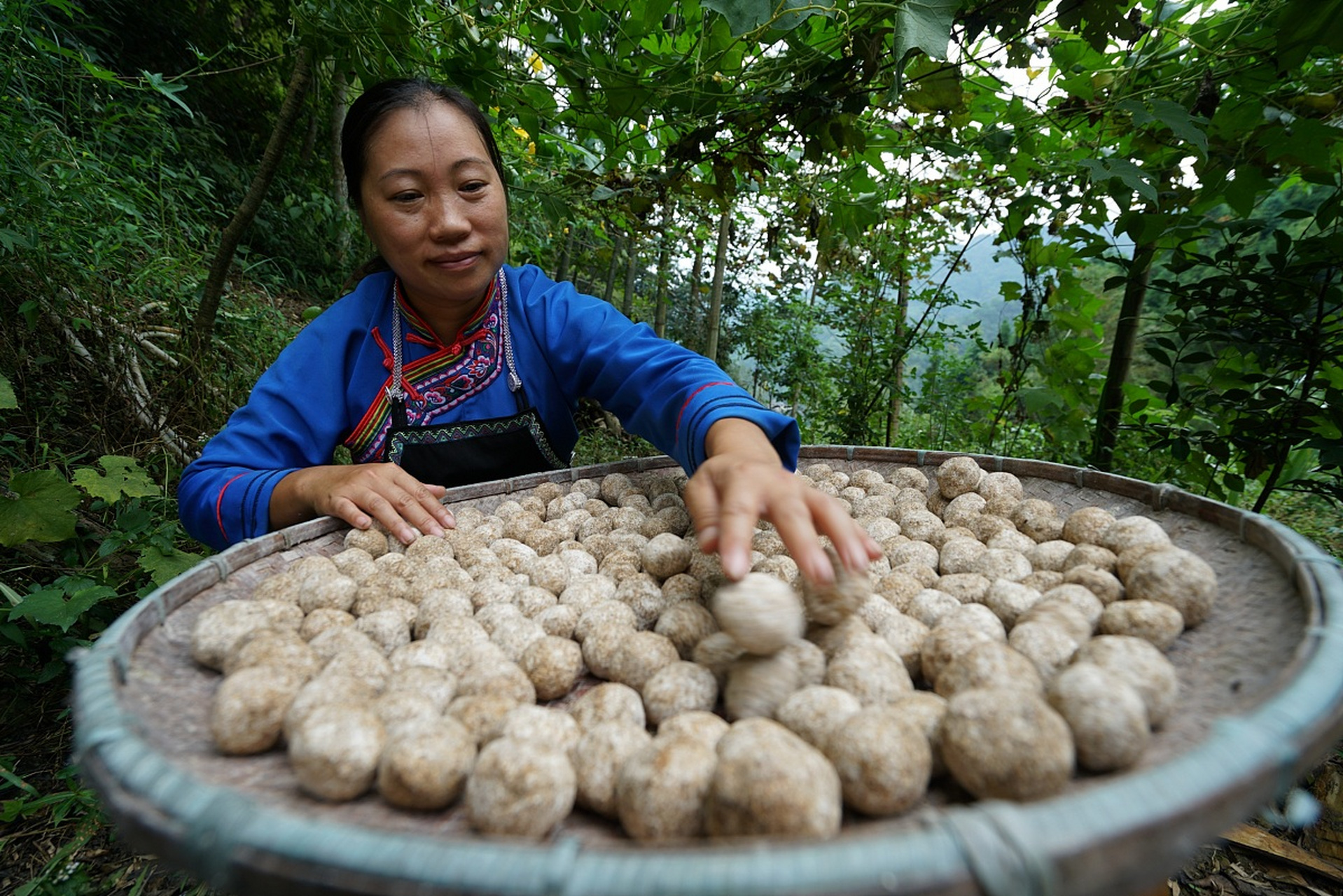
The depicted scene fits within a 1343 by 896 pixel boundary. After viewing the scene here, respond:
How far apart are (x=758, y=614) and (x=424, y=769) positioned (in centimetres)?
39

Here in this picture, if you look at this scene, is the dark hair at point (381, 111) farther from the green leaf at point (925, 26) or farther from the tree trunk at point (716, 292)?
the tree trunk at point (716, 292)

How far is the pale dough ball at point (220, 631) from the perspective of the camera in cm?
91

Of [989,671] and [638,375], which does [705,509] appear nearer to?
[989,671]

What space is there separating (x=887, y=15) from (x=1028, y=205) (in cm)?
118

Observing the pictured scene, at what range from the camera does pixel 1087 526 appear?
121 cm

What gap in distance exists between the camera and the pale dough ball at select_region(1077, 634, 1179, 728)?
2.30 feet

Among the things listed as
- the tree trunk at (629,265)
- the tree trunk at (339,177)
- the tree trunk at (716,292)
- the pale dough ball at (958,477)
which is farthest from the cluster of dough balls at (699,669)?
the tree trunk at (629,265)

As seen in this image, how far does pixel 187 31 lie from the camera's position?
441 cm

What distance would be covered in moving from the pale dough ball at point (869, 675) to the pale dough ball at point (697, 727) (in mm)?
161

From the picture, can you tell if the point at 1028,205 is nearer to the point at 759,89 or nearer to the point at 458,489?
the point at 759,89

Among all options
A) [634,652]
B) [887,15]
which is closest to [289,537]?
[634,652]

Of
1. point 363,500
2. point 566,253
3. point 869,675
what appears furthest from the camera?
point 566,253

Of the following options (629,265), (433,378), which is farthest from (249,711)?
(629,265)

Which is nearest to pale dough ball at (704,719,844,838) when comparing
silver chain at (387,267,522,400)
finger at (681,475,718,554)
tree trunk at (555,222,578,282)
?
finger at (681,475,718,554)
